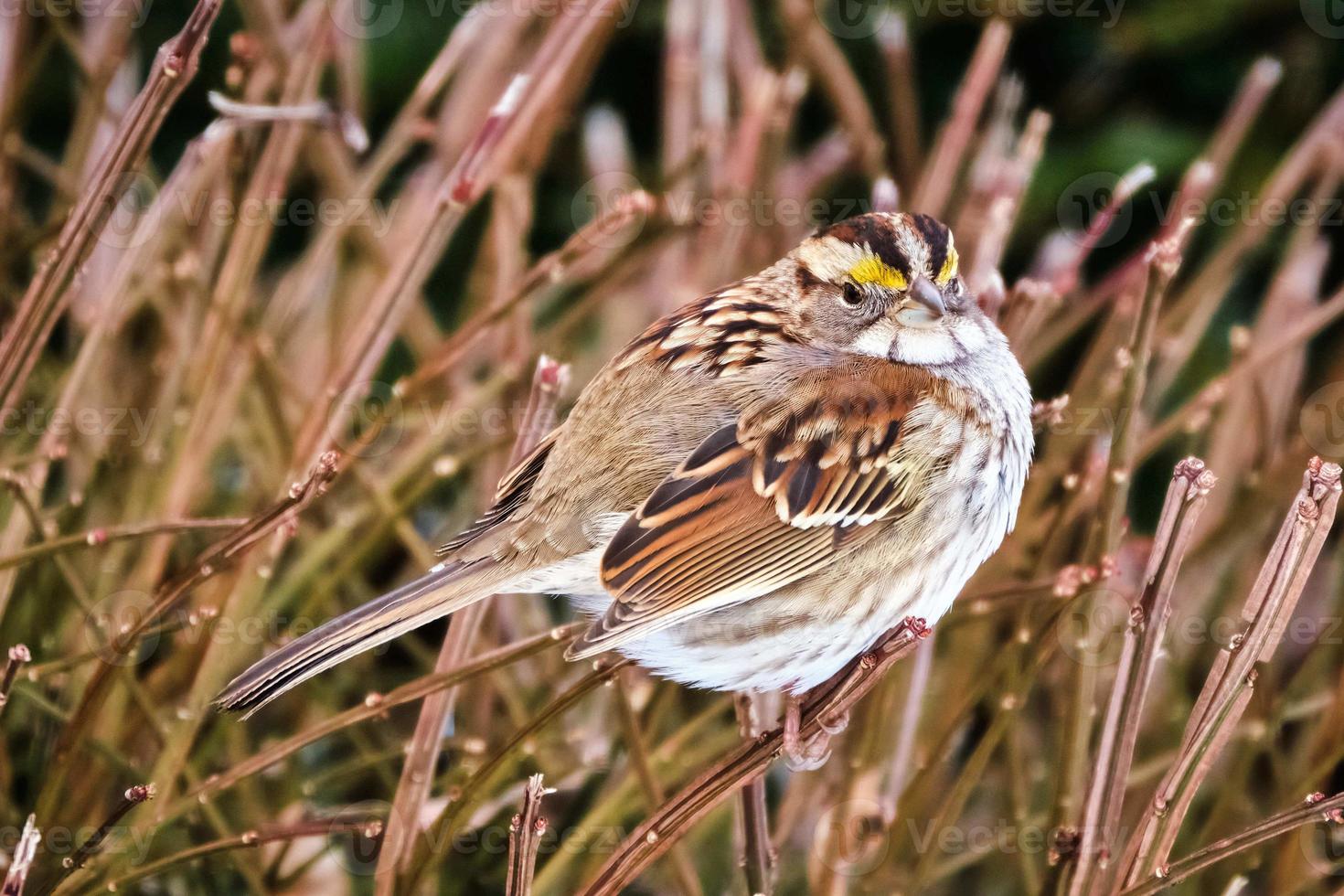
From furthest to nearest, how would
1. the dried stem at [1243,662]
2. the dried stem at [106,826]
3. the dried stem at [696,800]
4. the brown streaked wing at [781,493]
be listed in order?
Result: the brown streaked wing at [781,493], the dried stem at [696,800], the dried stem at [106,826], the dried stem at [1243,662]

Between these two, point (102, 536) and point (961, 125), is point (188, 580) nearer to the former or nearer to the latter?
point (102, 536)

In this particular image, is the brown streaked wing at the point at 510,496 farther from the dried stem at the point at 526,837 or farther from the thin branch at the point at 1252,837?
the thin branch at the point at 1252,837

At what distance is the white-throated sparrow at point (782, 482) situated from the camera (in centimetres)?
188

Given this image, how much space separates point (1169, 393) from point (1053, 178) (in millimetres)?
595

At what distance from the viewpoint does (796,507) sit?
1970mm

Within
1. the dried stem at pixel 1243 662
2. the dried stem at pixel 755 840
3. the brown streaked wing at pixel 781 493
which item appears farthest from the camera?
the brown streaked wing at pixel 781 493

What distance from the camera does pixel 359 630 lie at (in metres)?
1.68

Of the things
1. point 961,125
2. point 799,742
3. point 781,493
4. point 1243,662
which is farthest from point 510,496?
point 961,125

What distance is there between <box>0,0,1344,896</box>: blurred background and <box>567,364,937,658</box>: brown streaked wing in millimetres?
198

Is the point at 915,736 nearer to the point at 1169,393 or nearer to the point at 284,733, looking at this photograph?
the point at 284,733

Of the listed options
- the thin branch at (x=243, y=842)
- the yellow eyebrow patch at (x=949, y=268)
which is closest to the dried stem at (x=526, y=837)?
the thin branch at (x=243, y=842)

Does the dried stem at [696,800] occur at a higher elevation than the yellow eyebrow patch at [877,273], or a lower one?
lower

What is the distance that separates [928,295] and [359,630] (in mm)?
823

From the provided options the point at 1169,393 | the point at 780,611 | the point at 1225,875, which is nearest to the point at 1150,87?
the point at 1169,393
